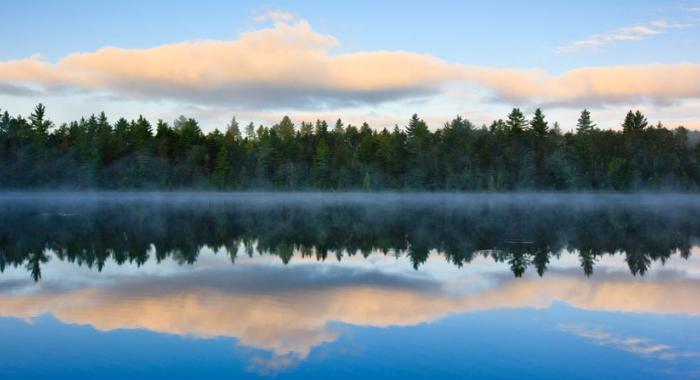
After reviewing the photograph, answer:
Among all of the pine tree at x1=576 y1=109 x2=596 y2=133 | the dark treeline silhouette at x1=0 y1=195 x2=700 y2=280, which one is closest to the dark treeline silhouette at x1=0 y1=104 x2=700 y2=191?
the pine tree at x1=576 y1=109 x2=596 y2=133

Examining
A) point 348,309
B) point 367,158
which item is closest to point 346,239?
point 348,309

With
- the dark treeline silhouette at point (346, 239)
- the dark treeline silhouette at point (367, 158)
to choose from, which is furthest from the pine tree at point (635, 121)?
the dark treeline silhouette at point (346, 239)

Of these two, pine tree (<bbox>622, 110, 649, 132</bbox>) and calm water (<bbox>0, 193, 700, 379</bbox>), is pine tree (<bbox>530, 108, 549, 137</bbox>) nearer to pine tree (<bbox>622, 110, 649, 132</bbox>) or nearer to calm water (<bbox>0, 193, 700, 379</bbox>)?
pine tree (<bbox>622, 110, 649, 132</bbox>)

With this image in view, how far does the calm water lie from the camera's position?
372 inches

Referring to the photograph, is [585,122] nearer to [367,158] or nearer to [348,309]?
[367,158]

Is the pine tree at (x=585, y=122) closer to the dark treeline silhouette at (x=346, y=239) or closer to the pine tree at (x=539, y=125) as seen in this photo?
the pine tree at (x=539, y=125)

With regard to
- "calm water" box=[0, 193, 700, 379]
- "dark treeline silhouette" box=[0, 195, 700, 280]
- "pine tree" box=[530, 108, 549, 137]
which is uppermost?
"pine tree" box=[530, 108, 549, 137]

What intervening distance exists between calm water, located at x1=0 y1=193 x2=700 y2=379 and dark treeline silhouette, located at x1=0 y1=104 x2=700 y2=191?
85875 millimetres

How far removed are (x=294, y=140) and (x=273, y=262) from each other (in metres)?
100

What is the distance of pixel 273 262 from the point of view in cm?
2066

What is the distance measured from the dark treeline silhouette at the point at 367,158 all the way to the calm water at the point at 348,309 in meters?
85.9

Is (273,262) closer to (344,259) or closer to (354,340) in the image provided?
(344,259)

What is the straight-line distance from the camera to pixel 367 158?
381 feet

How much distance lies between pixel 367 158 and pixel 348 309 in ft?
340
